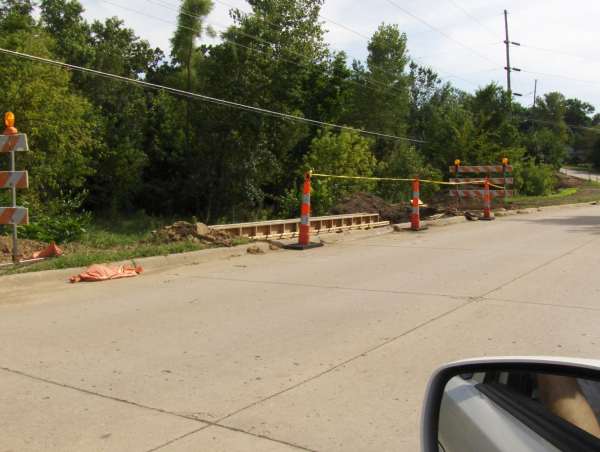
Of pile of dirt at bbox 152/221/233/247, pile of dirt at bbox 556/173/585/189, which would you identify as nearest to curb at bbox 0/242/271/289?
pile of dirt at bbox 152/221/233/247

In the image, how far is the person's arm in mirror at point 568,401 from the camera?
176 centimetres

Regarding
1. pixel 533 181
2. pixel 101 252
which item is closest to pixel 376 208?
pixel 101 252

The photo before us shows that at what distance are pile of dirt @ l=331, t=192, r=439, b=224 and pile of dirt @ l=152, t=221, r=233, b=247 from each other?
807 cm

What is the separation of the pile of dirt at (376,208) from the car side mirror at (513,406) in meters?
18.3

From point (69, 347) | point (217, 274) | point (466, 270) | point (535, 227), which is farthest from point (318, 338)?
point (535, 227)

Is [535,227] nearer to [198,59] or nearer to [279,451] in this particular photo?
[279,451]

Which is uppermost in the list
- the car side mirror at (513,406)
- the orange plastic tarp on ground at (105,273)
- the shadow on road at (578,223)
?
the car side mirror at (513,406)

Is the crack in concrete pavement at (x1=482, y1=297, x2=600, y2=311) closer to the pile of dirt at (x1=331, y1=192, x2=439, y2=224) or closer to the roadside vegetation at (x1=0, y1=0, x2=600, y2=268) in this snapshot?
the pile of dirt at (x1=331, y1=192, x2=439, y2=224)

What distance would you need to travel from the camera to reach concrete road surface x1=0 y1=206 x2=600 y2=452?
4.01 metres

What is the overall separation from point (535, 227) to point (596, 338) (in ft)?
40.4

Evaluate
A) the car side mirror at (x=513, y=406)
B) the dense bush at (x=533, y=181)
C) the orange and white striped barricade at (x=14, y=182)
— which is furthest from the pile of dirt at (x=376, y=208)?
the dense bush at (x=533, y=181)

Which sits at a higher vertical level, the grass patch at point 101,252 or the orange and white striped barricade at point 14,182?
the orange and white striped barricade at point 14,182

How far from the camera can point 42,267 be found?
959 centimetres

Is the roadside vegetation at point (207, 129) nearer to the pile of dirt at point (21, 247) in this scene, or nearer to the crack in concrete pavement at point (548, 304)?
the pile of dirt at point (21, 247)
